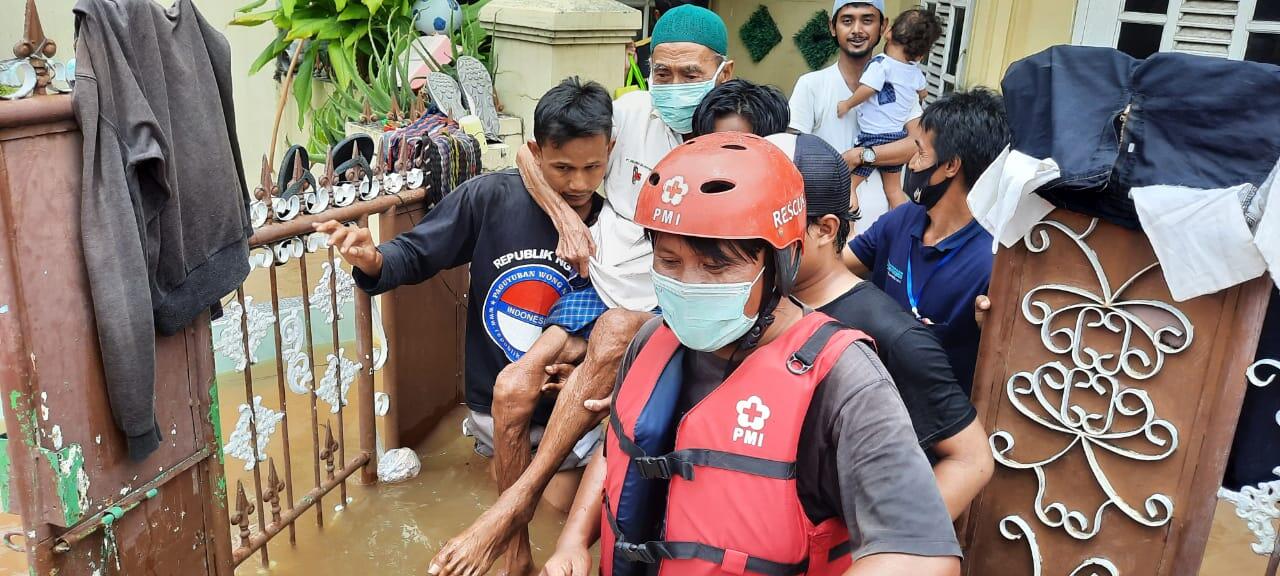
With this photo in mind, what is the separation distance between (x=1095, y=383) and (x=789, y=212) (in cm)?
116

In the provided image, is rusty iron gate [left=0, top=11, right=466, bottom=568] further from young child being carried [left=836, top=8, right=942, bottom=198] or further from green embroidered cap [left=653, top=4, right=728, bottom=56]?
young child being carried [left=836, top=8, right=942, bottom=198]

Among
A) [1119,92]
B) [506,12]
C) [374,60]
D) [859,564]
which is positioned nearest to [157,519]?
[859,564]

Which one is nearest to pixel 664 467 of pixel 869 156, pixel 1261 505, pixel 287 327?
pixel 1261 505

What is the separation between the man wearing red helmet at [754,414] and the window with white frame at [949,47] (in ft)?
17.1

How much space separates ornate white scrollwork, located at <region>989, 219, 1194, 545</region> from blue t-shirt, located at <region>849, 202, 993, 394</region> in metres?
0.28

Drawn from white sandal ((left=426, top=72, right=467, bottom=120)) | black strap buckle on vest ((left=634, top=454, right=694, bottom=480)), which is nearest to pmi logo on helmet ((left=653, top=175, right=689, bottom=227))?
black strap buckle on vest ((left=634, top=454, right=694, bottom=480))

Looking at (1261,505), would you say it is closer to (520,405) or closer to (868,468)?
(868,468)

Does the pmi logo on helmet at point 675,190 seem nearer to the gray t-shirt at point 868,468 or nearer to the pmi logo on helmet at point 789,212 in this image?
the pmi logo on helmet at point 789,212

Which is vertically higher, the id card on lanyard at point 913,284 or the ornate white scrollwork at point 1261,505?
the id card on lanyard at point 913,284

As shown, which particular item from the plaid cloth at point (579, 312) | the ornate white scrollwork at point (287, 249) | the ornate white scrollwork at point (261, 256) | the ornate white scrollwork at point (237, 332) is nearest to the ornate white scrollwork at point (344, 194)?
the ornate white scrollwork at point (287, 249)

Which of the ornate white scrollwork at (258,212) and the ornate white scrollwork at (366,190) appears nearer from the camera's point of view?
the ornate white scrollwork at (258,212)

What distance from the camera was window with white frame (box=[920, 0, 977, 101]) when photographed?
6.34 meters

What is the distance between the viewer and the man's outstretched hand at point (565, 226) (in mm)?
2986

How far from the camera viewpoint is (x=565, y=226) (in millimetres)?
3025
